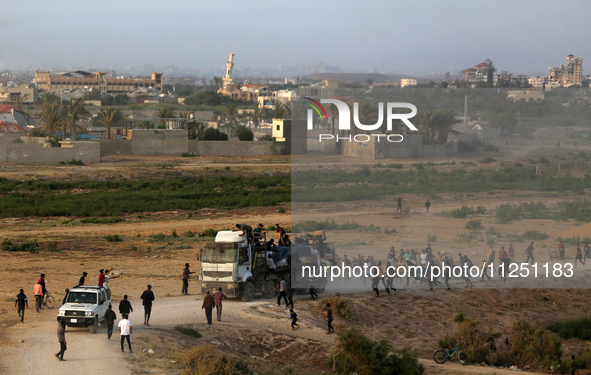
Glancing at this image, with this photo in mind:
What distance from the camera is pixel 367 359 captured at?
737 inches

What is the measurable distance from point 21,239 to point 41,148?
37793mm

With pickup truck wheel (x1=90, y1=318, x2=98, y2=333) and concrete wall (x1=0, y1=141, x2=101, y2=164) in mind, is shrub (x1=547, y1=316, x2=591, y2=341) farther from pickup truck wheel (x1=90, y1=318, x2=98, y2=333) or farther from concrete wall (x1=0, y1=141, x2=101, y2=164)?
concrete wall (x1=0, y1=141, x2=101, y2=164)

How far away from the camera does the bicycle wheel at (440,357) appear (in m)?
21.3

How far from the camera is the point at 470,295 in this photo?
1087 inches

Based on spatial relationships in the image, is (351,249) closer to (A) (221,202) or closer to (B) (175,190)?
(A) (221,202)

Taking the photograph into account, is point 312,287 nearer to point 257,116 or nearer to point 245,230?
point 245,230

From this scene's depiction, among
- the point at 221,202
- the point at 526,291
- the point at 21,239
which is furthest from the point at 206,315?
the point at 221,202

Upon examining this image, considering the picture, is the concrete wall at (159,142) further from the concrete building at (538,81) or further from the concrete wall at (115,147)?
the concrete building at (538,81)

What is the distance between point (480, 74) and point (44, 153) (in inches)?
1994

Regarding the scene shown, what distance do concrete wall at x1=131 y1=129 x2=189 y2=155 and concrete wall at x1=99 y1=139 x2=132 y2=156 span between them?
23.5 inches

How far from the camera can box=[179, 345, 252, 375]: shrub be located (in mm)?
16156

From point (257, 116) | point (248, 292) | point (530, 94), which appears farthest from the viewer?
point (257, 116)

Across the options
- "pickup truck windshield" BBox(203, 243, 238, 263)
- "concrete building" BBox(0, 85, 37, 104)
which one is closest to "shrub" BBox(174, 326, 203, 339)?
"pickup truck windshield" BBox(203, 243, 238, 263)

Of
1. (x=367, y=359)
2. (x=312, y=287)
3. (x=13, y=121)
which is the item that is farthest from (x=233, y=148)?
(x=367, y=359)
